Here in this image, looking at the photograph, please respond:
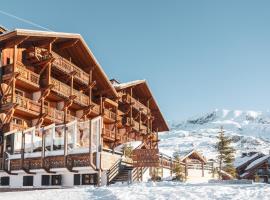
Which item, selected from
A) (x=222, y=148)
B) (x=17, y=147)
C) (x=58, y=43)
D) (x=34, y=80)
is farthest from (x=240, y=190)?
(x=222, y=148)

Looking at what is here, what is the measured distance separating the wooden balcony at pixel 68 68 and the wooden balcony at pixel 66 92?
1126 millimetres

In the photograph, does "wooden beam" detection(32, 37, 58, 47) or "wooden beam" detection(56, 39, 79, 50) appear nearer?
"wooden beam" detection(32, 37, 58, 47)

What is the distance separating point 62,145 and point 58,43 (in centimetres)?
1257

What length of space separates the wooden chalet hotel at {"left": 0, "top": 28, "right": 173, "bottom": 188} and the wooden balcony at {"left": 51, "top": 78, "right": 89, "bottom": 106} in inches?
3.2

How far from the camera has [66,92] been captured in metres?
34.3

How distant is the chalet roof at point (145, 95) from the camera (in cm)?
4456

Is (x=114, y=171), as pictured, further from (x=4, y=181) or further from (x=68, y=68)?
(x=68, y=68)

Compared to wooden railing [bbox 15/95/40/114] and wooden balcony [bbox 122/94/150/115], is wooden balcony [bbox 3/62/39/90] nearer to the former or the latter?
wooden railing [bbox 15/95/40/114]

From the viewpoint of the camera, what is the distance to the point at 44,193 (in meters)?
18.3

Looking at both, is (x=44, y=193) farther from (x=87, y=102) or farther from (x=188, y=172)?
(x=188, y=172)

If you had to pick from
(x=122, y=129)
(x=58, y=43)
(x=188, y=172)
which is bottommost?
(x=188, y=172)

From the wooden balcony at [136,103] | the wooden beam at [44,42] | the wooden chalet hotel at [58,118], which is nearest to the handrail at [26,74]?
the wooden chalet hotel at [58,118]

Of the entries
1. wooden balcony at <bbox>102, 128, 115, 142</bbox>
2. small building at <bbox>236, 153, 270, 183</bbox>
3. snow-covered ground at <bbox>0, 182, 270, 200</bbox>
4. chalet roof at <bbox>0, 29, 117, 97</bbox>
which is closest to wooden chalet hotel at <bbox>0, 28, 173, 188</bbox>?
chalet roof at <bbox>0, 29, 117, 97</bbox>

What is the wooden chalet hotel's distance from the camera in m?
24.0
